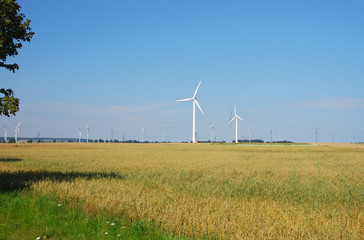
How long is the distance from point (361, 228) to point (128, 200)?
807 centimetres

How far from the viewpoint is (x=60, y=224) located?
984cm

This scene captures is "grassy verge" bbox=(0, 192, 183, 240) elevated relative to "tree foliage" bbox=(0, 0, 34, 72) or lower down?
lower down

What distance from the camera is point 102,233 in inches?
344

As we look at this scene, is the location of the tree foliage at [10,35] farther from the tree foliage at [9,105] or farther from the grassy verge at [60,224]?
the grassy verge at [60,224]

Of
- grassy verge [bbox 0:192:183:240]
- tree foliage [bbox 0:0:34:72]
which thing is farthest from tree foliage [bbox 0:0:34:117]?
grassy verge [bbox 0:192:183:240]

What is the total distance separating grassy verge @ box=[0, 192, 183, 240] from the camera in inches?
345

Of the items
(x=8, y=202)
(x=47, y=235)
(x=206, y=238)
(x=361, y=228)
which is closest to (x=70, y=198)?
(x=8, y=202)

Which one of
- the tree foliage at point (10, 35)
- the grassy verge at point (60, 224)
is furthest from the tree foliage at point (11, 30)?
the grassy verge at point (60, 224)

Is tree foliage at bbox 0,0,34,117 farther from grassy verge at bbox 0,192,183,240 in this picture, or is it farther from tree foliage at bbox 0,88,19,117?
grassy verge at bbox 0,192,183,240

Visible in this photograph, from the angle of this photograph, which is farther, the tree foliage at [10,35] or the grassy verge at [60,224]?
the tree foliage at [10,35]

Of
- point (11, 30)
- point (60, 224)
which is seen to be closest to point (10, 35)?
point (11, 30)

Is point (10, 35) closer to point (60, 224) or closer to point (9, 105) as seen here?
point (9, 105)

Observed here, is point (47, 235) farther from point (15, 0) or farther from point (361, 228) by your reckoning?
Result: point (15, 0)

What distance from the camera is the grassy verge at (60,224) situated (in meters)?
8.77
